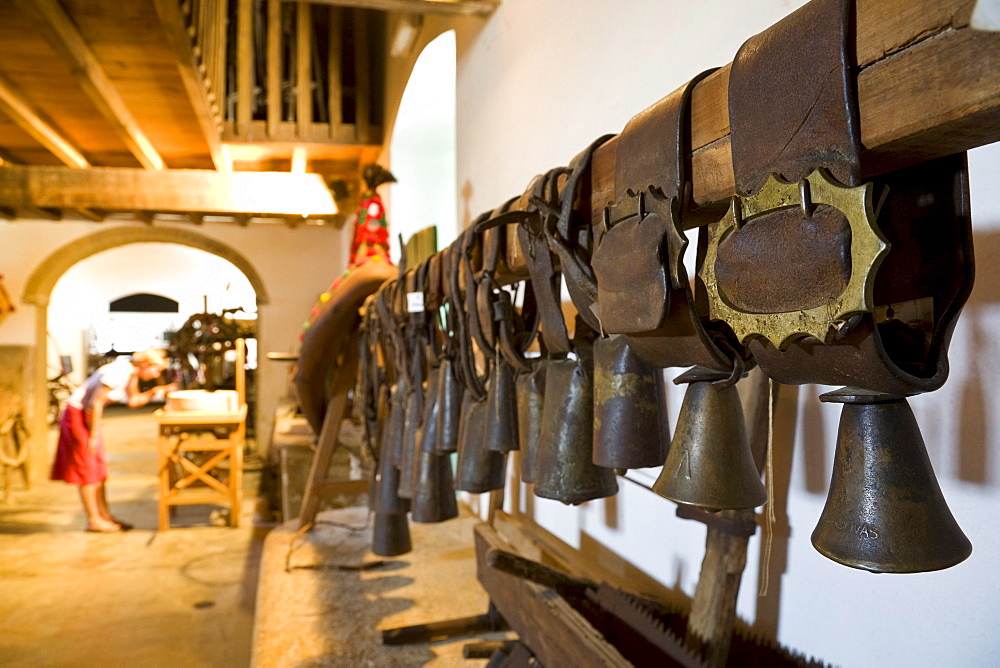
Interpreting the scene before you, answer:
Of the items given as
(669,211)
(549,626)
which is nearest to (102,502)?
(549,626)

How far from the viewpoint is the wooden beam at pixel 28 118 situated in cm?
440

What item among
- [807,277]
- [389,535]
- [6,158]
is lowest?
[389,535]

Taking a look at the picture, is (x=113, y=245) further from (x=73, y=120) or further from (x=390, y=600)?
(x=390, y=600)

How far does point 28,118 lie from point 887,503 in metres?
5.82

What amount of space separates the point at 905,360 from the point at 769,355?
0.10 meters

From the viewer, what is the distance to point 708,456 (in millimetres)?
686

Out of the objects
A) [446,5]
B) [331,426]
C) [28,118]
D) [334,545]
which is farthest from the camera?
[28,118]

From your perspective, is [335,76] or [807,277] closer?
[807,277]

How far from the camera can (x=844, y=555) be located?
52cm

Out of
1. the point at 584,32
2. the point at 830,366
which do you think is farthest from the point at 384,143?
Result: the point at 830,366

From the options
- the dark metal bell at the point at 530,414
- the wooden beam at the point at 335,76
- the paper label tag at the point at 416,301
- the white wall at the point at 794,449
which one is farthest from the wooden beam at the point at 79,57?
the dark metal bell at the point at 530,414

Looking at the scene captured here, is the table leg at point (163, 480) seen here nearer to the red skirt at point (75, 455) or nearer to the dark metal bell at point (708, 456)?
the red skirt at point (75, 455)

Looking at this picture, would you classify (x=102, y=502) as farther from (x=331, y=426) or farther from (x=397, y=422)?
(x=397, y=422)

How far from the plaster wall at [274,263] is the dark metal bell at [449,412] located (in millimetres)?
7930
